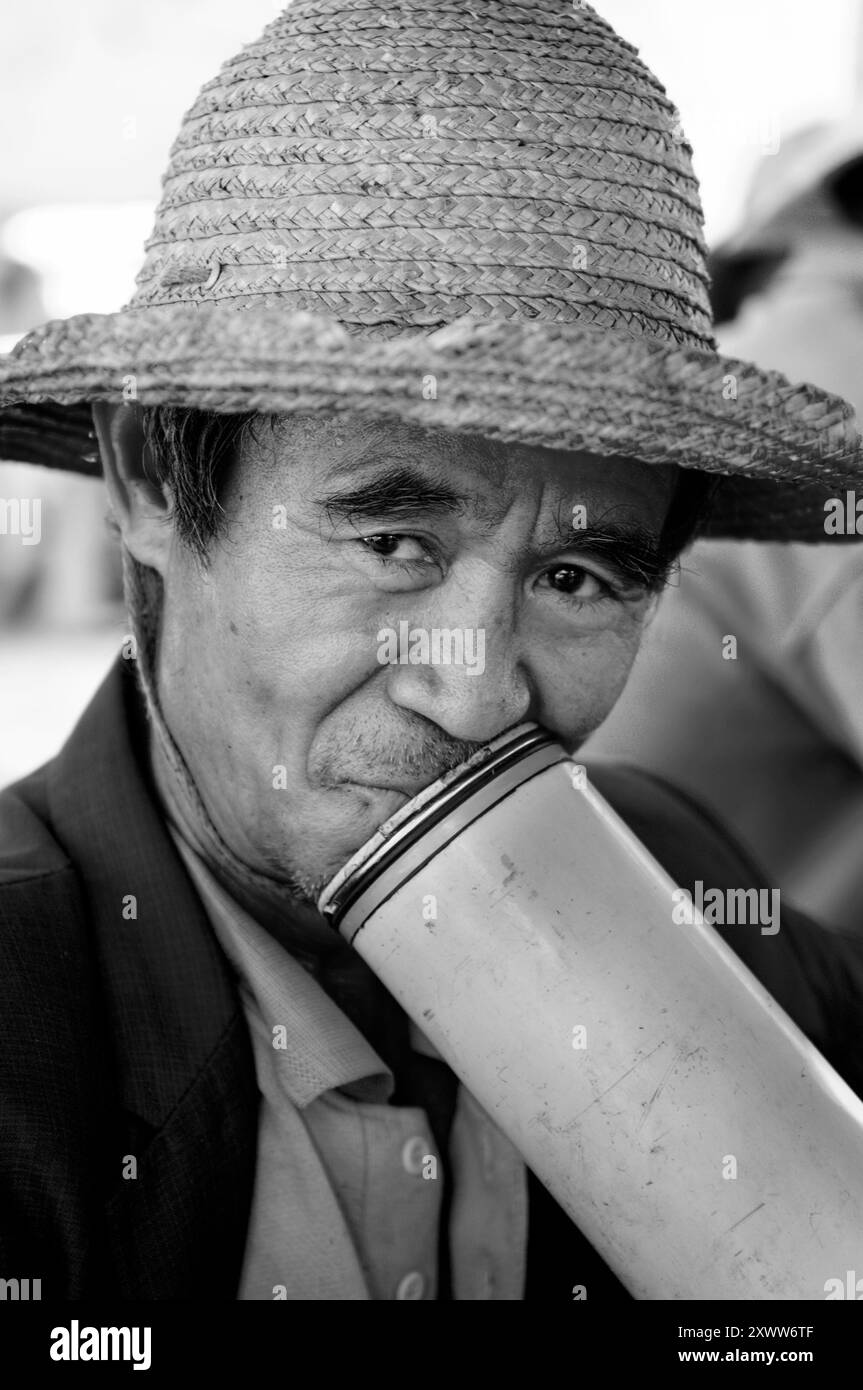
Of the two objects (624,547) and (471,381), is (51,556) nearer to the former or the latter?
(624,547)

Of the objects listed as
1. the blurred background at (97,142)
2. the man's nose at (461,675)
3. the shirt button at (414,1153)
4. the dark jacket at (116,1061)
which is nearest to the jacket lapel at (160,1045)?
the dark jacket at (116,1061)

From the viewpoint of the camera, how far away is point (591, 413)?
0.88 meters

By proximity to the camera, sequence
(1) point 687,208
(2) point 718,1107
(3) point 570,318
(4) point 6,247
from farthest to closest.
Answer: (4) point 6,247 → (1) point 687,208 → (3) point 570,318 → (2) point 718,1107

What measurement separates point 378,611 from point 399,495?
9 cm

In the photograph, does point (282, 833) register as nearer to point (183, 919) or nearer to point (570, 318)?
point (183, 919)

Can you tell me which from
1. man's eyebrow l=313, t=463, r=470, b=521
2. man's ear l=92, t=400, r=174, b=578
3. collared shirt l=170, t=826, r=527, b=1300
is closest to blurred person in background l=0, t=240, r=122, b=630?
man's ear l=92, t=400, r=174, b=578

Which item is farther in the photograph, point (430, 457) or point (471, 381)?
point (430, 457)

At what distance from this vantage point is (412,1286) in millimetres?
1129

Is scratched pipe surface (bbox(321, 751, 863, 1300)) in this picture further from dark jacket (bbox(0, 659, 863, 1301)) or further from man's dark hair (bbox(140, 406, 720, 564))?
man's dark hair (bbox(140, 406, 720, 564))

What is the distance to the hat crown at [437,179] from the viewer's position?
974mm

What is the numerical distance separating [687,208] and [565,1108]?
2.26ft

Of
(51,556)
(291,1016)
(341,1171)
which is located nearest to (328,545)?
(291,1016)

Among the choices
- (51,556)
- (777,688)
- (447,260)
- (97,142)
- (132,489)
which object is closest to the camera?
(447,260)
